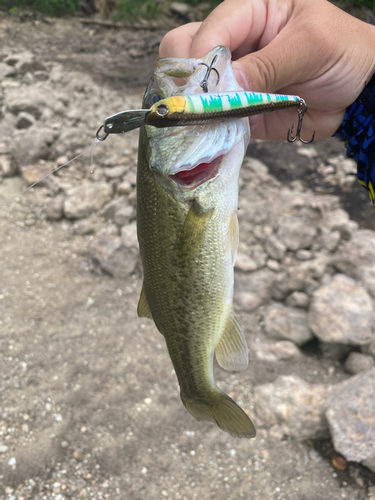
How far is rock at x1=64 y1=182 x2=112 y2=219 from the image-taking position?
4.28 meters

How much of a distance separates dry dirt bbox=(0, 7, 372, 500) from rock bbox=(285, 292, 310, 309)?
1.12 ft

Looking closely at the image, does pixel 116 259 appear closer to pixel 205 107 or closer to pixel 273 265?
pixel 273 265

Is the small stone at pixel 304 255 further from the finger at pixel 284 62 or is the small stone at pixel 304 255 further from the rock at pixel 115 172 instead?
the rock at pixel 115 172

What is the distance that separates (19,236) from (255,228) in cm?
264

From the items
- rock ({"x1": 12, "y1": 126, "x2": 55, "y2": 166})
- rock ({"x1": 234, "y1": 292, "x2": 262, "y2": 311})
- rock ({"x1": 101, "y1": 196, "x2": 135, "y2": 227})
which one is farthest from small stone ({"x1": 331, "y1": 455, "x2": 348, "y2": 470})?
rock ({"x1": 12, "y1": 126, "x2": 55, "y2": 166})

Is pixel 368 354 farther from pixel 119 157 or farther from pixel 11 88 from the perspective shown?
pixel 11 88

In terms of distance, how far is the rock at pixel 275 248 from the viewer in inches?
144

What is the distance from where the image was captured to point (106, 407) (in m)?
2.82

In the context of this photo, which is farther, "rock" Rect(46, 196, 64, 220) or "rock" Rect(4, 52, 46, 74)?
"rock" Rect(4, 52, 46, 74)

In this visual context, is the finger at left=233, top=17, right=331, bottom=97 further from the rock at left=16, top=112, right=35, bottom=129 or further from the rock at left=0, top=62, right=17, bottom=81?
the rock at left=0, top=62, right=17, bottom=81

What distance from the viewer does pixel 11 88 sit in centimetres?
596

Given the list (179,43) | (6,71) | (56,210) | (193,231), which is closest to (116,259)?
(56,210)

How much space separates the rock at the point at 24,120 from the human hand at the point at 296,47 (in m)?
3.93

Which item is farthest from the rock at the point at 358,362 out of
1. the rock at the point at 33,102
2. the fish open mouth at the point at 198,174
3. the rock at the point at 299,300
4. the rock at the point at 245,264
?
the rock at the point at 33,102
